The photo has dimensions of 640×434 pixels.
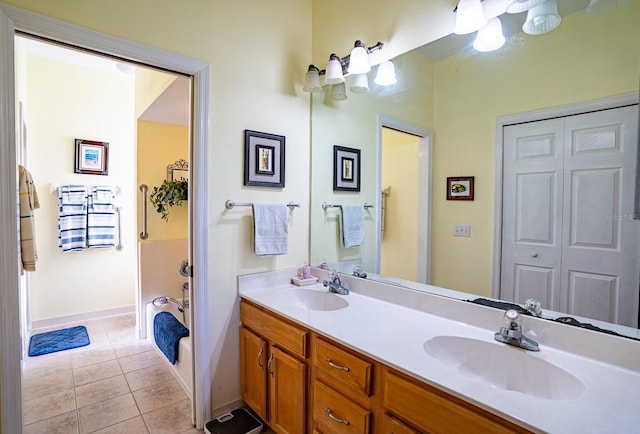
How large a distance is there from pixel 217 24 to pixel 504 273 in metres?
2.02

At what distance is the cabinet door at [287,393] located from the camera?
152 cm

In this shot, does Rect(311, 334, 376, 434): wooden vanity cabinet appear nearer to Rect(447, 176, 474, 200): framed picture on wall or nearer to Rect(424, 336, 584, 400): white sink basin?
Rect(424, 336, 584, 400): white sink basin

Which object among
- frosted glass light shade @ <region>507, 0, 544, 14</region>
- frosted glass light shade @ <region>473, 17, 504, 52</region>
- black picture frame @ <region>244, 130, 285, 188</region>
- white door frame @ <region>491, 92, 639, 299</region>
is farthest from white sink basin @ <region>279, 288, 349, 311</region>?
frosted glass light shade @ <region>507, 0, 544, 14</region>

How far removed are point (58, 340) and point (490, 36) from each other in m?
4.20

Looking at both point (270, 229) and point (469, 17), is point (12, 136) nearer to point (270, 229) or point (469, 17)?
point (270, 229)

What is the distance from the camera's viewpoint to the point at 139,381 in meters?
2.45

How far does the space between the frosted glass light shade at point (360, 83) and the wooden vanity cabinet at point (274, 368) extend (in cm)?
147

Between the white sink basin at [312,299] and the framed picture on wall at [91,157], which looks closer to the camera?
the white sink basin at [312,299]

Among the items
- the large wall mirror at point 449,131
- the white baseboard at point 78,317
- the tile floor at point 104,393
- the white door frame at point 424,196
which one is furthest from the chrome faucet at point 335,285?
the white baseboard at point 78,317

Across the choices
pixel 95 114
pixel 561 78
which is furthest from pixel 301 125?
pixel 95 114

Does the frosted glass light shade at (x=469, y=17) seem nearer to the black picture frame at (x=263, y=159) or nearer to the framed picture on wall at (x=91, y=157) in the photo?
the black picture frame at (x=263, y=159)

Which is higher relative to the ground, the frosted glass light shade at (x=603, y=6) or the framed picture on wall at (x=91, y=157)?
the frosted glass light shade at (x=603, y=6)

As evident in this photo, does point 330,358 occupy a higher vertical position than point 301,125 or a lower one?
lower

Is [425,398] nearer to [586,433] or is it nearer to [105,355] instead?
[586,433]
